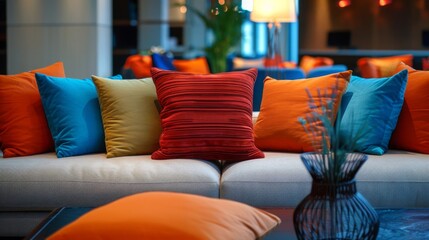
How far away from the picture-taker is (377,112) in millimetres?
3633

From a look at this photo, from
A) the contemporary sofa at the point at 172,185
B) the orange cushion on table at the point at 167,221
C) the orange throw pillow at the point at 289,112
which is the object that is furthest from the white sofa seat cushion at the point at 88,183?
the orange cushion on table at the point at 167,221

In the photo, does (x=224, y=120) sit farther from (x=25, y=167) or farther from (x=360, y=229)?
(x=360, y=229)

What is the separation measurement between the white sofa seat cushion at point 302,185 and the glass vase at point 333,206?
985mm

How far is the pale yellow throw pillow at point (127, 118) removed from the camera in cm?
366

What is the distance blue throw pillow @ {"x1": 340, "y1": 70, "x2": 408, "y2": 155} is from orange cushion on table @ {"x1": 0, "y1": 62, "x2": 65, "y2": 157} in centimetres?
147

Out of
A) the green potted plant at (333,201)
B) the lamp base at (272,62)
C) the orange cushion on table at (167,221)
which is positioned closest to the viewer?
the orange cushion on table at (167,221)

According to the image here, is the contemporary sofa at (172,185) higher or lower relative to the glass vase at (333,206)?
lower

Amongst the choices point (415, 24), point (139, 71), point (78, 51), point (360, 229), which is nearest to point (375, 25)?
point (415, 24)

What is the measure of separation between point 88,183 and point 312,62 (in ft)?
21.8

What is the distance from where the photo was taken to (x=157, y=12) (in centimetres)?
1293

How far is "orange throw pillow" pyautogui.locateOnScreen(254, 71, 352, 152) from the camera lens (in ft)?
12.1

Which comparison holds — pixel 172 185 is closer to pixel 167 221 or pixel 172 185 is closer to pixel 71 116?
pixel 71 116

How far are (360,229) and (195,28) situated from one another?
11.9 meters

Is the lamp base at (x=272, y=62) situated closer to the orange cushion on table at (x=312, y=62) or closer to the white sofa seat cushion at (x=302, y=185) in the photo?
the orange cushion on table at (x=312, y=62)
